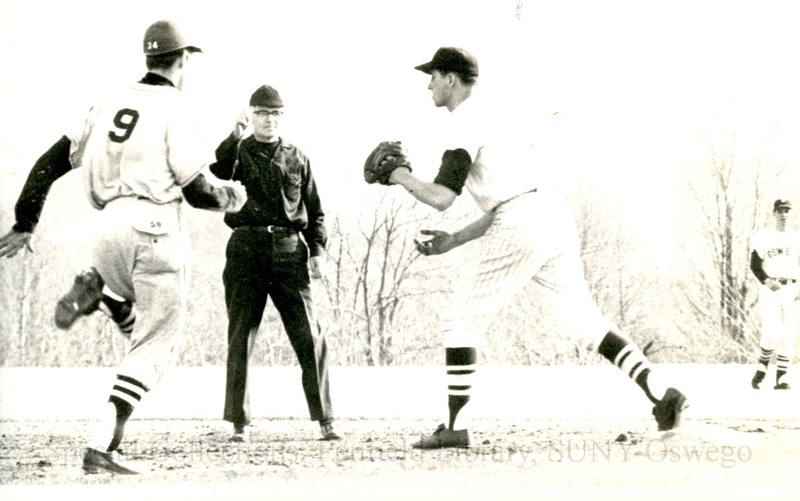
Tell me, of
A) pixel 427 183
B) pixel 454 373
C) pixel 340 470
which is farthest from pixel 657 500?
pixel 427 183

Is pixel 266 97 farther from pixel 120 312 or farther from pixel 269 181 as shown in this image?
pixel 120 312

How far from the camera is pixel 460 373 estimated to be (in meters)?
6.35

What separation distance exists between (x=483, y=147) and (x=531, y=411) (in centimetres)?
270

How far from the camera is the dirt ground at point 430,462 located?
5.95 metres

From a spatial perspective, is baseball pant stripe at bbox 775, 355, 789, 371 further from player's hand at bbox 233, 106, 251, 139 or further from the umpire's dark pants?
player's hand at bbox 233, 106, 251, 139

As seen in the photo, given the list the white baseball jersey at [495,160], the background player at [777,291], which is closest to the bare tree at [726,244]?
the background player at [777,291]

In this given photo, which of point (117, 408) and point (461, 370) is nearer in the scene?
point (117, 408)

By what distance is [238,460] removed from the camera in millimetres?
6457

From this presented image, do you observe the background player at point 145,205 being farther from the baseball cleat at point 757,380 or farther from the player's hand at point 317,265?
the baseball cleat at point 757,380

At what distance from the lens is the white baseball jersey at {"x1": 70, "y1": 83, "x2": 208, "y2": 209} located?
565 centimetres

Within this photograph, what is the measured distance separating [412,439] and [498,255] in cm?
152

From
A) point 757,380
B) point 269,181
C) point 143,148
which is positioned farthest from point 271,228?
point 757,380

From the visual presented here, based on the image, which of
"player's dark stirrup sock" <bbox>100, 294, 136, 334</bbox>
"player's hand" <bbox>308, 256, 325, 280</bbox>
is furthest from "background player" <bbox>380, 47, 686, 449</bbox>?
"player's dark stirrup sock" <bbox>100, 294, 136, 334</bbox>

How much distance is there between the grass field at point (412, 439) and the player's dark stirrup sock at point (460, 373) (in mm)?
324
